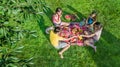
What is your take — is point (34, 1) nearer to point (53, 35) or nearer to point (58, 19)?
point (53, 35)

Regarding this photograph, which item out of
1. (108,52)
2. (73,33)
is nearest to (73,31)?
(73,33)

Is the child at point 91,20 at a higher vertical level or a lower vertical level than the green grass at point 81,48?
higher

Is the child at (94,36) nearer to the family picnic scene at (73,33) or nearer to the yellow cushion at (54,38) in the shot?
the family picnic scene at (73,33)

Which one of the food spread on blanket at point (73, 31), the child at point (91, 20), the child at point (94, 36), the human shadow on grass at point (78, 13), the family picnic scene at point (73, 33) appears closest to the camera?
the family picnic scene at point (73, 33)

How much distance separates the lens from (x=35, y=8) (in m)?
5.61

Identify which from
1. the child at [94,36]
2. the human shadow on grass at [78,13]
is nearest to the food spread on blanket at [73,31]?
the child at [94,36]

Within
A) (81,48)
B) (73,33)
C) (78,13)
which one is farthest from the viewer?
(78,13)

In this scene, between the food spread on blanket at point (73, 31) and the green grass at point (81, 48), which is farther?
the food spread on blanket at point (73, 31)

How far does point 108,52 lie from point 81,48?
0.99 metres

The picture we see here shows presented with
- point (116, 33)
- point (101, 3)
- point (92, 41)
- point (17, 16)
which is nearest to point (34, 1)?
point (17, 16)

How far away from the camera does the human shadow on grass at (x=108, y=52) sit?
9.68 metres

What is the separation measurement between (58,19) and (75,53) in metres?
1.55

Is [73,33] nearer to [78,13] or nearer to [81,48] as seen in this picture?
[81,48]

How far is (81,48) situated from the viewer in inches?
401
